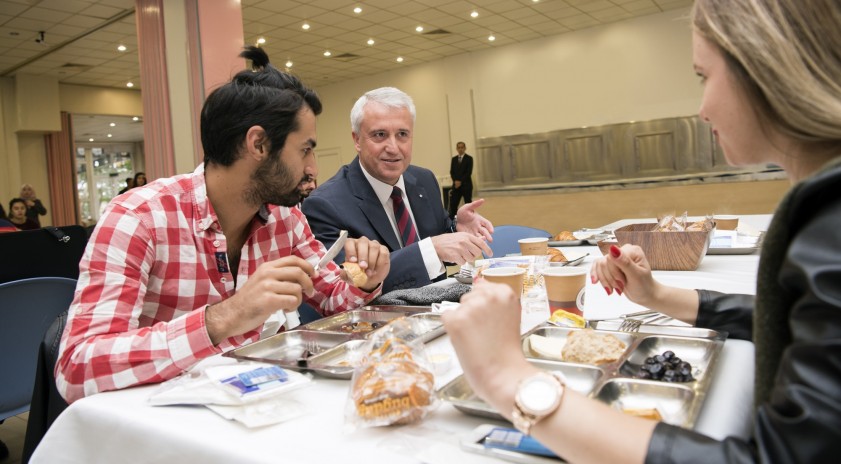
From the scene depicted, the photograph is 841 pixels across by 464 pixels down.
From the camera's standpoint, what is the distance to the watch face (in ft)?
2.38

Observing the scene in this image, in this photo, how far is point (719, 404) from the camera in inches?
35.7

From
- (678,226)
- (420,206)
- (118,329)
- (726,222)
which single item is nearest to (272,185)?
(118,329)

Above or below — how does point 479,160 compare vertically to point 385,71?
below

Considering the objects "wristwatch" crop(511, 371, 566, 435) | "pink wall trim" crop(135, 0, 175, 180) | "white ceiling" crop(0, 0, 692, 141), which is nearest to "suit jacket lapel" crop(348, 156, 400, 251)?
"wristwatch" crop(511, 371, 566, 435)

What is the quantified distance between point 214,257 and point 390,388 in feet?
3.08

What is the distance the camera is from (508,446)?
0.79 meters

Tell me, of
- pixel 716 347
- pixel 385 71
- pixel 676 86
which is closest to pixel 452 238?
pixel 716 347

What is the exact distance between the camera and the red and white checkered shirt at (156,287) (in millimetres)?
1217

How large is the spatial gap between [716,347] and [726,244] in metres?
1.64

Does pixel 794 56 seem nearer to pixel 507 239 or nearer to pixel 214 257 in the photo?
pixel 214 257

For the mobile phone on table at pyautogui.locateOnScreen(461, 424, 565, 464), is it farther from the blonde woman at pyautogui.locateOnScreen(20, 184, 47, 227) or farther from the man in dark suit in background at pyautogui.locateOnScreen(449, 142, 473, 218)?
the man in dark suit in background at pyautogui.locateOnScreen(449, 142, 473, 218)

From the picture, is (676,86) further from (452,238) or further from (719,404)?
(719,404)

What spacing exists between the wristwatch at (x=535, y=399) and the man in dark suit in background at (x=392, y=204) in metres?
1.36

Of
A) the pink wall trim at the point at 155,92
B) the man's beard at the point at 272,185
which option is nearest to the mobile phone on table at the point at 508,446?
the man's beard at the point at 272,185
